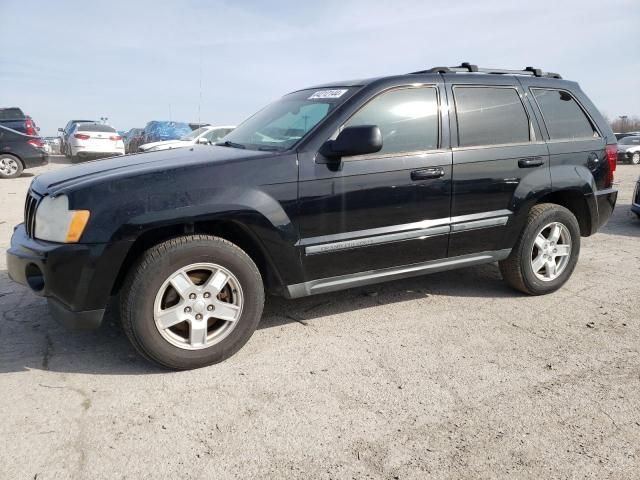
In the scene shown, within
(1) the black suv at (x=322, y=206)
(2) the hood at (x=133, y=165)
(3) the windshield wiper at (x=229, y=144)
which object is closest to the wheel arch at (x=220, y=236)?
(1) the black suv at (x=322, y=206)

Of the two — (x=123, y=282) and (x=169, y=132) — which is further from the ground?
(x=169, y=132)

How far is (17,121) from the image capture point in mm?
15781

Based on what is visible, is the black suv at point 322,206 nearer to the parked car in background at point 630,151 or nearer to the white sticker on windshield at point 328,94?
the white sticker on windshield at point 328,94

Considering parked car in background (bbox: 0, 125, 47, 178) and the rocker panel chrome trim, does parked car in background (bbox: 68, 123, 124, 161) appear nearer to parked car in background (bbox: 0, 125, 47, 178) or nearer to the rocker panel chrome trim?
parked car in background (bbox: 0, 125, 47, 178)

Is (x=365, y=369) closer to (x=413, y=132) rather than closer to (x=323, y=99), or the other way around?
(x=413, y=132)

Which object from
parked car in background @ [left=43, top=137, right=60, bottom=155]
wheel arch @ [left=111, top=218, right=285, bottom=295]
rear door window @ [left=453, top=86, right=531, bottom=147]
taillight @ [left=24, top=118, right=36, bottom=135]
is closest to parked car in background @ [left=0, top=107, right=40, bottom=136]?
taillight @ [left=24, top=118, right=36, bottom=135]

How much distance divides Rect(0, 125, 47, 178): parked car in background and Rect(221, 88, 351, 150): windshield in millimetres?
10934

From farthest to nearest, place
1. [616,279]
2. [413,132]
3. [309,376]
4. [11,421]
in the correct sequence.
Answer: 1. [616,279]
2. [413,132]
3. [309,376]
4. [11,421]

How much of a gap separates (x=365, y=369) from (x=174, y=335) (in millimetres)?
1147

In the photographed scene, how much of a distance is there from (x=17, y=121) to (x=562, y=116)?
16740 millimetres

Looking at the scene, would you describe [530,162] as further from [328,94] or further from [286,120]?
[286,120]

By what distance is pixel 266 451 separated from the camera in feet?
7.19

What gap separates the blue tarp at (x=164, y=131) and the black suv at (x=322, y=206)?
1693 cm

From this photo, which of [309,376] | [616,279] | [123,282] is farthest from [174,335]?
[616,279]
